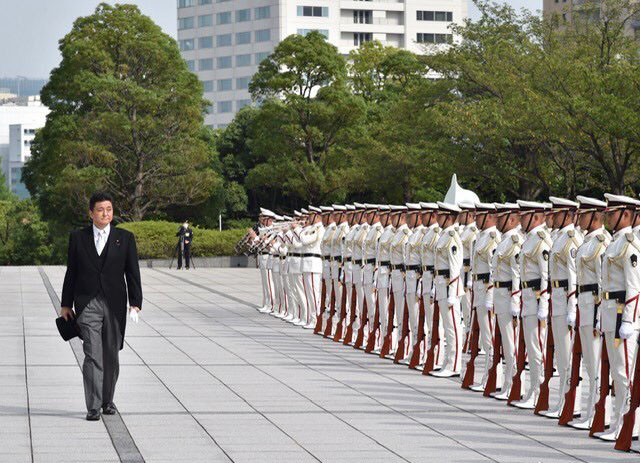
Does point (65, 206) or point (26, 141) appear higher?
point (26, 141)

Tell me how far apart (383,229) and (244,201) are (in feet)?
141

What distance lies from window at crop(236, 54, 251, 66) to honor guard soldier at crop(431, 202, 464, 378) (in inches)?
4263

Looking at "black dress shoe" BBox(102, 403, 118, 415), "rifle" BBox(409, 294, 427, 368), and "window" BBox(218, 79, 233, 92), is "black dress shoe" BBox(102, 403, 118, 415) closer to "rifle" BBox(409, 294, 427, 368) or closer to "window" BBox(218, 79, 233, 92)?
"rifle" BBox(409, 294, 427, 368)

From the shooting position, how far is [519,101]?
33.3 m

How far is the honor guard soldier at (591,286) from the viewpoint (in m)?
10.9

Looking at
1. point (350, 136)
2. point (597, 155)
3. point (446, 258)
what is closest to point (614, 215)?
point (446, 258)

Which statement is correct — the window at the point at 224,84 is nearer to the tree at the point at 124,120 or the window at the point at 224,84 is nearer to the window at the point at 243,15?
the window at the point at 243,15

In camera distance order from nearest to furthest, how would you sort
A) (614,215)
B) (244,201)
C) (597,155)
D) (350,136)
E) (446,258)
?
(614,215) → (446,258) → (597,155) → (350,136) → (244,201)

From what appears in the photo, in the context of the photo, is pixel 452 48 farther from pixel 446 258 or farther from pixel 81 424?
pixel 81 424

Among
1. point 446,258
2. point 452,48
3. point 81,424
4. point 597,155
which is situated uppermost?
point 452,48

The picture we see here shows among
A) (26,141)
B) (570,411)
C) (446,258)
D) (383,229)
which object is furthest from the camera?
(26,141)

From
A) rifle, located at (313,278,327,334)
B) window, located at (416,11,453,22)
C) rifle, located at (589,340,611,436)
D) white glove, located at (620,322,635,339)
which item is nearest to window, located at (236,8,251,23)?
window, located at (416,11,453,22)

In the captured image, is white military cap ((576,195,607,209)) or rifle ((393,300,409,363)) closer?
white military cap ((576,195,607,209))

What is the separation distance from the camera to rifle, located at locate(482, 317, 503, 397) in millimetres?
13086
